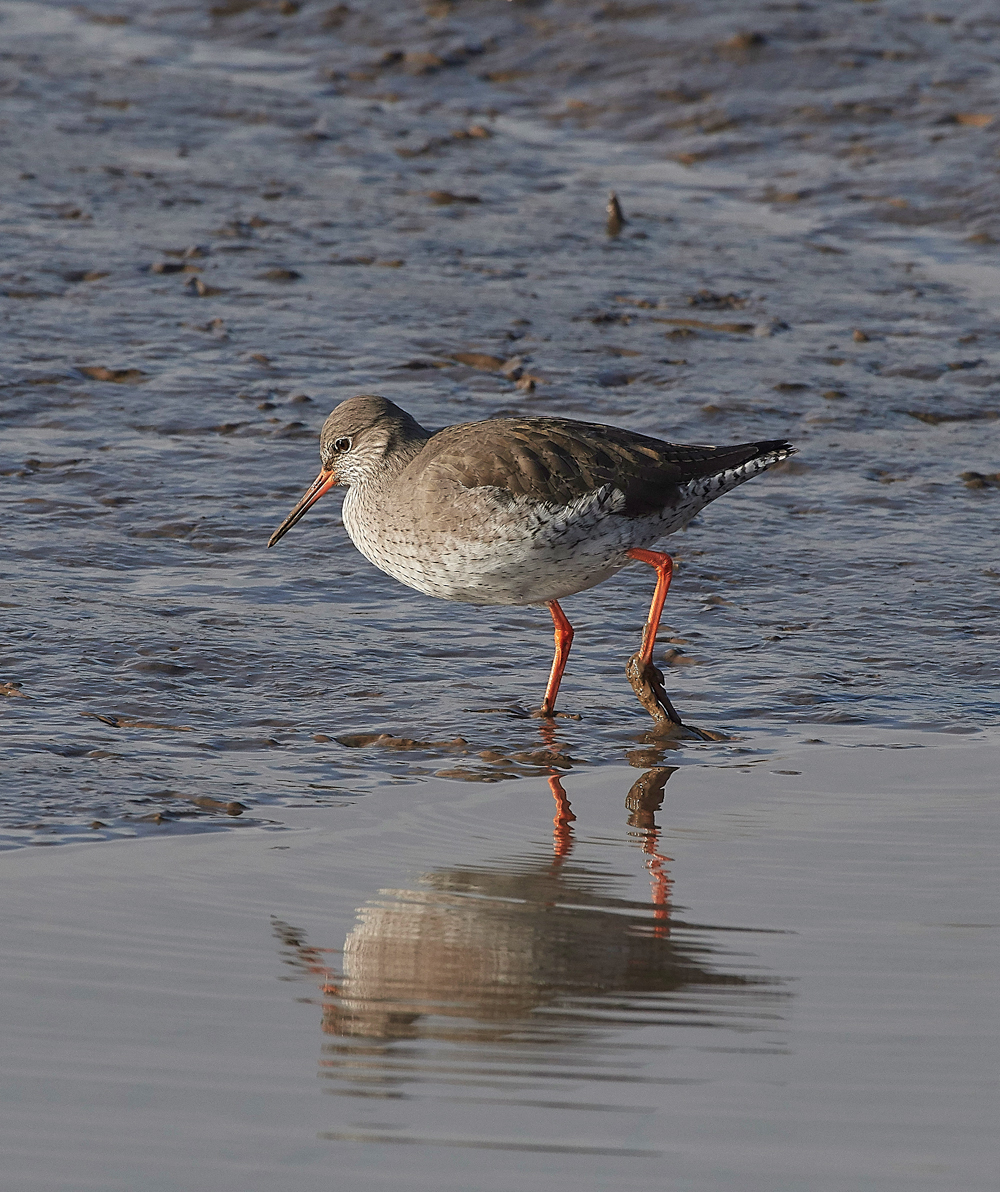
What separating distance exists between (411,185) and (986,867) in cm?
976

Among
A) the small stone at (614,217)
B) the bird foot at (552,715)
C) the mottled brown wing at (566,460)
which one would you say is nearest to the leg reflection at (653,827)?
the bird foot at (552,715)

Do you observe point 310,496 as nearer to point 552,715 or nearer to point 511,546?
point 511,546

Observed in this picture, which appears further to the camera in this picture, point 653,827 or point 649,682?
point 649,682

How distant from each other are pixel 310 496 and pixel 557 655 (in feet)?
4.73

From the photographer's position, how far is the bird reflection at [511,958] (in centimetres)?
447

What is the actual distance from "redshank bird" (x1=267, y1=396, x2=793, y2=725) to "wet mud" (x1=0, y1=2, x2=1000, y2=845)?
43 centimetres

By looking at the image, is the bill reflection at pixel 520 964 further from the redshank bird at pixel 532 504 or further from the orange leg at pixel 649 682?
the redshank bird at pixel 532 504

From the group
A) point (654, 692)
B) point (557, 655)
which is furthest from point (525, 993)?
point (557, 655)

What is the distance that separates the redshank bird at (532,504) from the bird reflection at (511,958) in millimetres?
1572

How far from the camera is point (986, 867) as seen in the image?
5.36m

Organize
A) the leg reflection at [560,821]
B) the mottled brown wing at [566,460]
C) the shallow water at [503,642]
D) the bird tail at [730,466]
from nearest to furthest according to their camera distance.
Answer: the shallow water at [503,642] < the leg reflection at [560,821] < the mottled brown wing at [566,460] < the bird tail at [730,466]

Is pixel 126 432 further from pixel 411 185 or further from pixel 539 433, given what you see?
pixel 411 185

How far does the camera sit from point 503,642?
7.76 metres

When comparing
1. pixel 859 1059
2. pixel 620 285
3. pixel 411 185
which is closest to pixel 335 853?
pixel 859 1059
